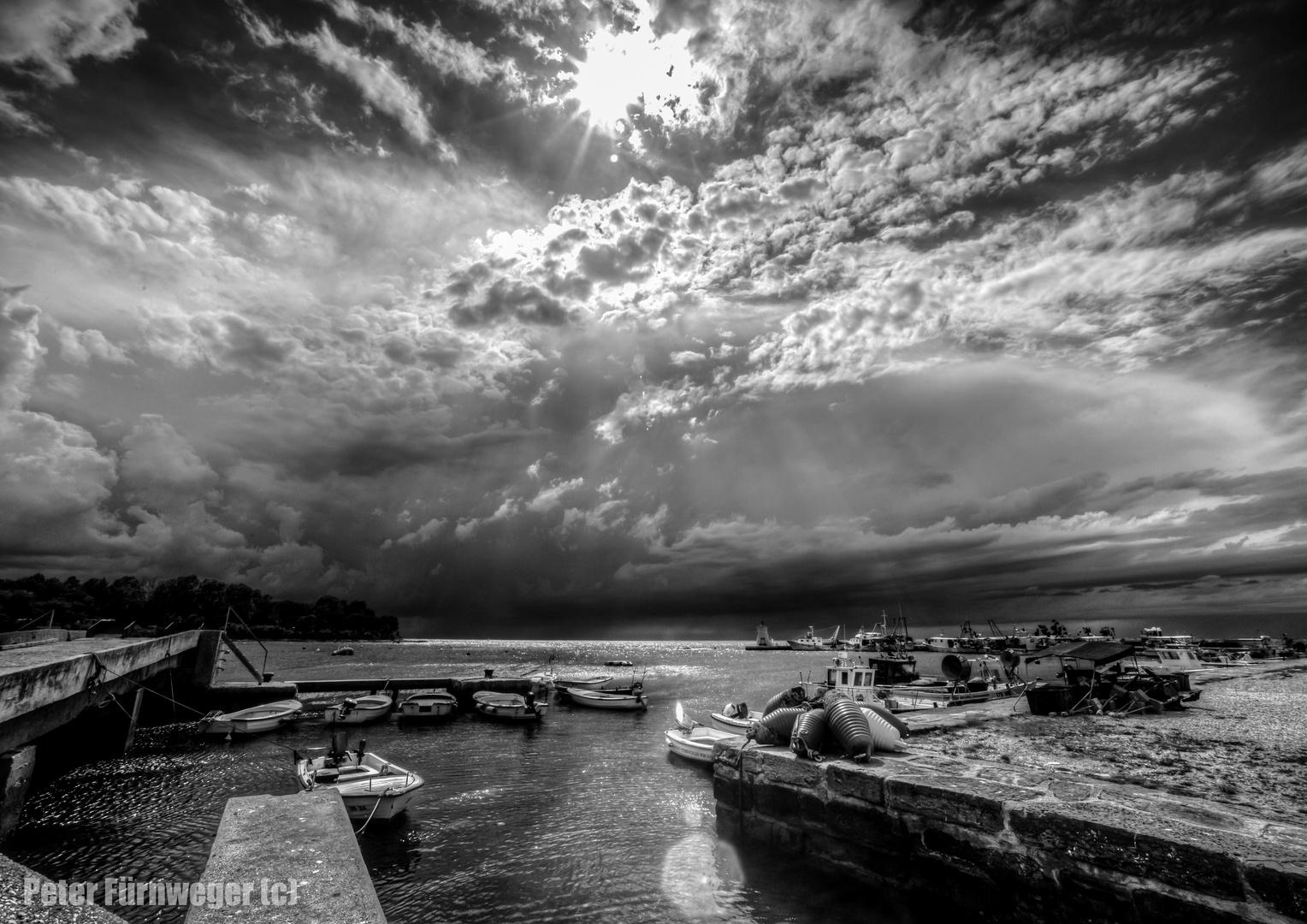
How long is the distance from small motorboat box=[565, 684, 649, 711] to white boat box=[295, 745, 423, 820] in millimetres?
26422

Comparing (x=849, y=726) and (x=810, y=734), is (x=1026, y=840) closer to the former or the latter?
(x=849, y=726)

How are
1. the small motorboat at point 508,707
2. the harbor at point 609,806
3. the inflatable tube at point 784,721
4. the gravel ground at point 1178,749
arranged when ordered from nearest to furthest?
the harbor at point 609,806, the gravel ground at point 1178,749, the inflatable tube at point 784,721, the small motorboat at point 508,707

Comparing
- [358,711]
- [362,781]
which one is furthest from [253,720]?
[362,781]

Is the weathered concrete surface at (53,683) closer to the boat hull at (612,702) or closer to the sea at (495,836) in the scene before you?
the sea at (495,836)

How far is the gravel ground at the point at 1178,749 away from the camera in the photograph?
11.4 metres

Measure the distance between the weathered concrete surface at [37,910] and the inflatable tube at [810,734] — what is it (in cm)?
1199

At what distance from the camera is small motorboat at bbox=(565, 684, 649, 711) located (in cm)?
4375

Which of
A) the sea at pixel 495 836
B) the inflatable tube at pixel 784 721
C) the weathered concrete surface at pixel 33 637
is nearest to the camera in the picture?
the sea at pixel 495 836

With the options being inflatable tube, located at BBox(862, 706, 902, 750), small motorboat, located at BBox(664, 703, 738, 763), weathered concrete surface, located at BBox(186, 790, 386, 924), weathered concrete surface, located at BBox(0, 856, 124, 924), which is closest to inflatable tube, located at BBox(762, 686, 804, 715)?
inflatable tube, located at BBox(862, 706, 902, 750)

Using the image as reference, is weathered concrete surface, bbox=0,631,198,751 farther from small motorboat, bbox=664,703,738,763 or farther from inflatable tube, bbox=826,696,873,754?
small motorboat, bbox=664,703,738,763

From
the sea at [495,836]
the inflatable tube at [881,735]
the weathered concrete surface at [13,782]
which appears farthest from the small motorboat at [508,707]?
the inflatable tube at [881,735]

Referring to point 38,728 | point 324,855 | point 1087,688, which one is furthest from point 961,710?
point 38,728

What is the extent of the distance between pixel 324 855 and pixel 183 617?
608ft

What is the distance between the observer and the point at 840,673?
35.1 meters
